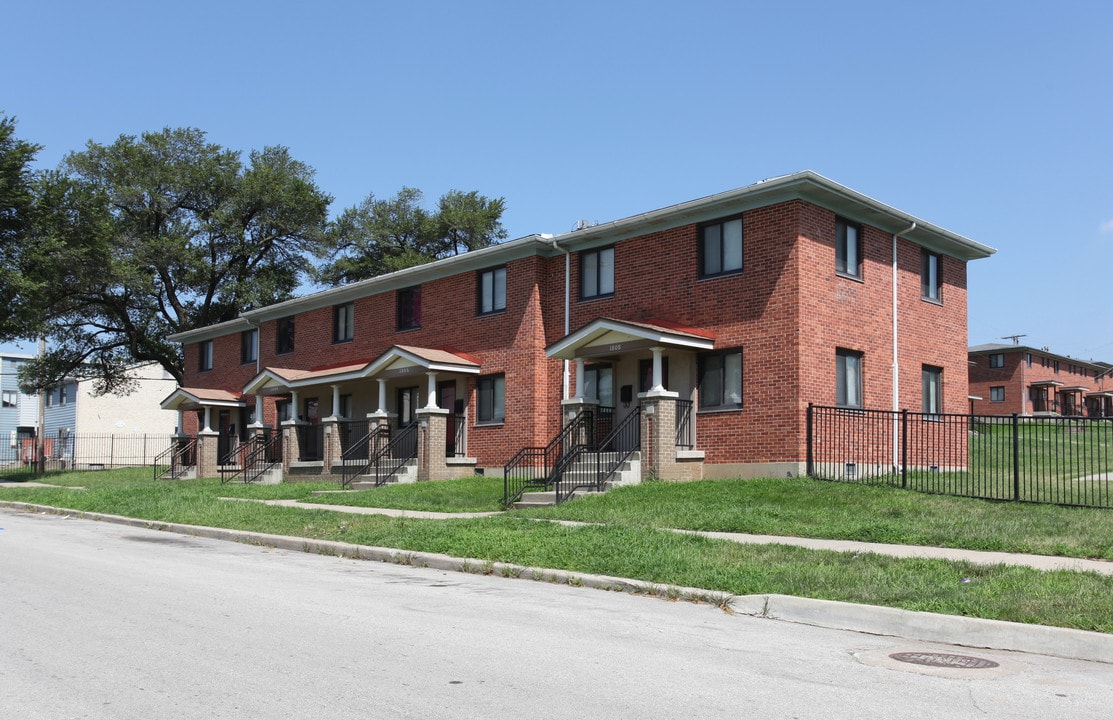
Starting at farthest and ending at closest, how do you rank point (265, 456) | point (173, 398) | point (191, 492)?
point (173, 398) < point (265, 456) < point (191, 492)

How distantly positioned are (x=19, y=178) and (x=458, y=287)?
58.0ft

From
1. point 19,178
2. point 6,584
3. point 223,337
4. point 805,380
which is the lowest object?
point 6,584

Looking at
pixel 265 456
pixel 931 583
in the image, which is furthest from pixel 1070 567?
pixel 265 456

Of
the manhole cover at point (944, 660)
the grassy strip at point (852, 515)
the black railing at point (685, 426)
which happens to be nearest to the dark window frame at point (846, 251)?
the black railing at point (685, 426)

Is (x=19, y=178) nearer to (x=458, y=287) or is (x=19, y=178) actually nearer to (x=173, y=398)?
(x=173, y=398)

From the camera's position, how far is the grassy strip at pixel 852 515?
12961mm

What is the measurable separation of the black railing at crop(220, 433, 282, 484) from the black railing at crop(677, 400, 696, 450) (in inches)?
620

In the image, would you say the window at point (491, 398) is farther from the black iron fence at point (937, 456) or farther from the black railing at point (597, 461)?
the black iron fence at point (937, 456)

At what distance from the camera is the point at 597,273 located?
80.7 ft

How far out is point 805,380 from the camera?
20125mm

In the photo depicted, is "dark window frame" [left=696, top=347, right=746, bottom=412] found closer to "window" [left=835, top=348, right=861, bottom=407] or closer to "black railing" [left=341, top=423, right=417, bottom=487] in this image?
"window" [left=835, top=348, right=861, bottom=407]

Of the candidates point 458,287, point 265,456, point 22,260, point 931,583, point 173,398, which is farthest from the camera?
point 173,398

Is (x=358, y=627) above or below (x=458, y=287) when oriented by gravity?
below

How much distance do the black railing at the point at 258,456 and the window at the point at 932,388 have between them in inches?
774
